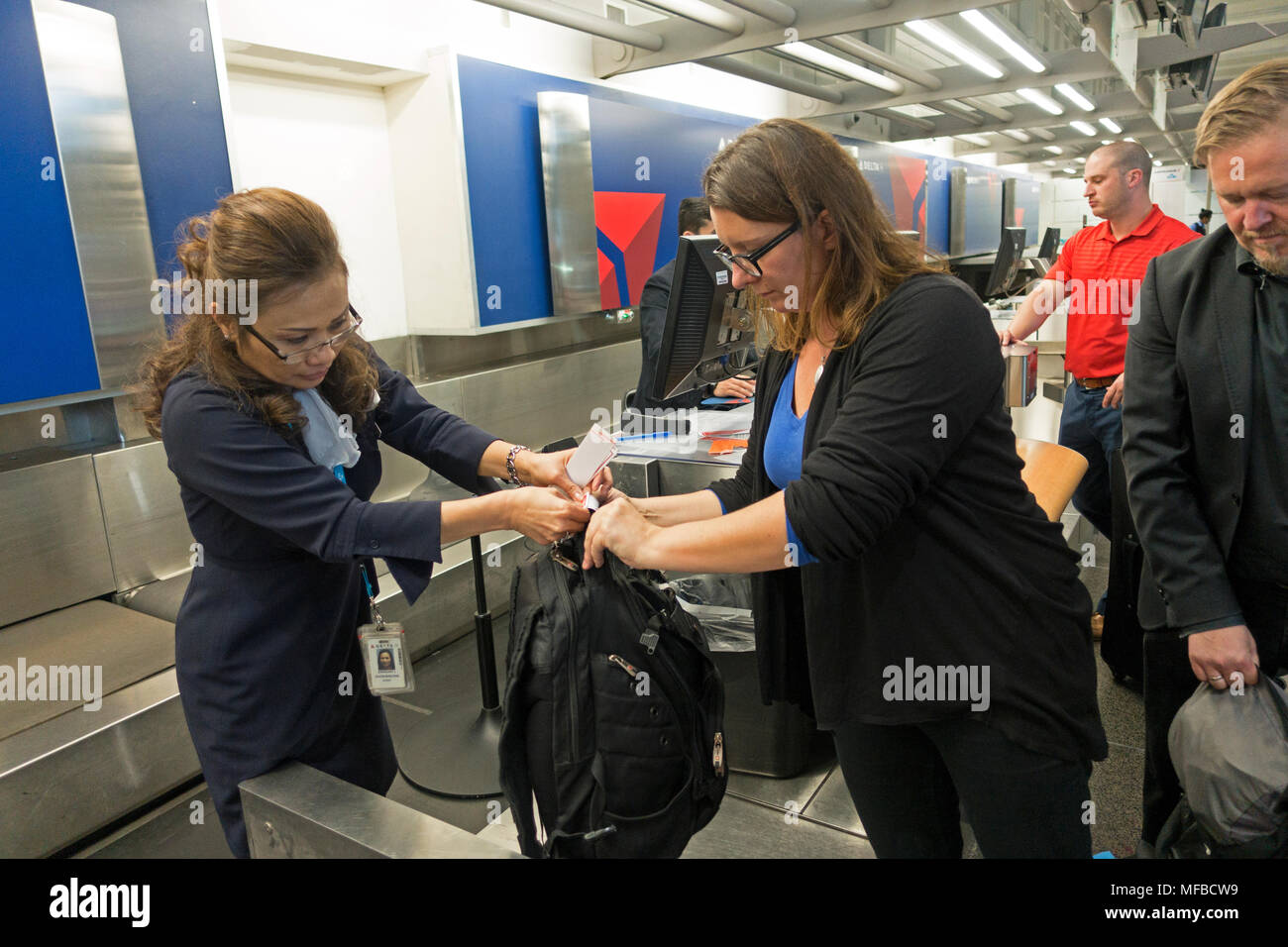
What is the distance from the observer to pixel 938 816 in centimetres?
140

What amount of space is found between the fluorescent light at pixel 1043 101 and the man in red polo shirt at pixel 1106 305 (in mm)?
4333

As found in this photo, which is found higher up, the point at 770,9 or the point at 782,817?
the point at 770,9

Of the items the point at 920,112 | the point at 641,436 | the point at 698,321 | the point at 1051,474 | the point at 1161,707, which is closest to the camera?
the point at 1161,707

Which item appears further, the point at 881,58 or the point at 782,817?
the point at 881,58

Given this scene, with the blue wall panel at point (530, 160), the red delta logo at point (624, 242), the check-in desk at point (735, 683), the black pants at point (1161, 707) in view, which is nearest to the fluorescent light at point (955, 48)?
the blue wall panel at point (530, 160)

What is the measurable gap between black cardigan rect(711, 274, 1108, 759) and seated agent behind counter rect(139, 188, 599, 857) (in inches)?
17.4

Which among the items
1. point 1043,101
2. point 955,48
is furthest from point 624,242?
point 1043,101

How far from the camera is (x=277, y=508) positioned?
124cm

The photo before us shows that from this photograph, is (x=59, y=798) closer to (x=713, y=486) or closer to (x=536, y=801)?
(x=536, y=801)

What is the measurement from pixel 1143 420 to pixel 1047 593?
58cm

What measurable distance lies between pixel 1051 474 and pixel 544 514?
1421mm

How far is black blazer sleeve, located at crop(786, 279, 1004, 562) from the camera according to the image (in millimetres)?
1102

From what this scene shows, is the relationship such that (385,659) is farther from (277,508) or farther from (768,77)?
(768,77)

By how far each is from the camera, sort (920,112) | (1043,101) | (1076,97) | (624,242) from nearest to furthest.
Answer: (624,242), (1076,97), (1043,101), (920,112)
